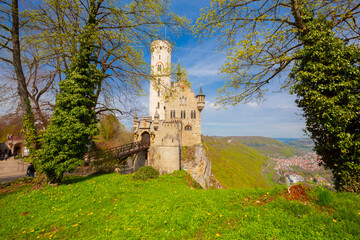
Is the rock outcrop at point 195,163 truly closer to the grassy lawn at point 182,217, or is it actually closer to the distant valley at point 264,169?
the distant valley at point 264,169

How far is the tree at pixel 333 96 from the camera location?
458 cm

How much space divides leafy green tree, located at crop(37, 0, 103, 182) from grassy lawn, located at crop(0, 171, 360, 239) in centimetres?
191

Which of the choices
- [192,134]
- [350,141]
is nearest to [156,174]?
[350,141]

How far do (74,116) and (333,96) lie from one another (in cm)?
1192

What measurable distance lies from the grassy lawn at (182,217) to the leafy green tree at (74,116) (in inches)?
75.2

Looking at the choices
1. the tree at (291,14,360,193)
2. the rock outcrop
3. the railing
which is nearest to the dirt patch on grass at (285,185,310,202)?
the tree at (291,14,360,193)

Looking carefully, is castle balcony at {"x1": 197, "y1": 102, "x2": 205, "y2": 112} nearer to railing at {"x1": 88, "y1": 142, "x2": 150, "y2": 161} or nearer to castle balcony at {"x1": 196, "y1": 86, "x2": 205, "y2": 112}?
castle balcony at {"x1": 196, "y1": 86, "x2": 205, "y2": 112}

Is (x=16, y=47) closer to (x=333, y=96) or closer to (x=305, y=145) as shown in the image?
(x=333, y=96)

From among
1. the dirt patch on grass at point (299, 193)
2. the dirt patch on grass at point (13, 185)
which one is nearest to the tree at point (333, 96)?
the dirt patch on grass at point (299, 193)

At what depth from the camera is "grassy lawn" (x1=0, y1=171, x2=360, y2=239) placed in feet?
10.3

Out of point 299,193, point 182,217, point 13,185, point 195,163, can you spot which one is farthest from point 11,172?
point 299,193

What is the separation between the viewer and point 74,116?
809 centimetres

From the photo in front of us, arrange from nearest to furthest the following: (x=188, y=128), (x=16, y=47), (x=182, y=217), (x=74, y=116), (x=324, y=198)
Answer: (x=324, y=198) < (x=182, y=217) < (x=16, y=47) < (x=74, y=116) < (x=188, y=128)

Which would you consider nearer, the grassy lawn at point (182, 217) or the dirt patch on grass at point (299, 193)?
the grassy lawn at point (182, 217)
